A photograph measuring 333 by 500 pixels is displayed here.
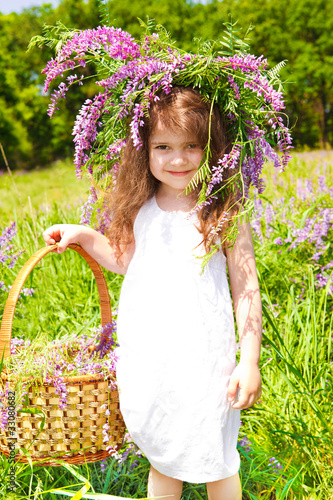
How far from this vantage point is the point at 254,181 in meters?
1.78

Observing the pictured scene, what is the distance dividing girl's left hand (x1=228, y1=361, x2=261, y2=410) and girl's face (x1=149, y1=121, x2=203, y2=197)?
2.29ft

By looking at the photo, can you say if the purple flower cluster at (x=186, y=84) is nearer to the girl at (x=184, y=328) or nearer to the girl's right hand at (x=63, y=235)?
the girl at (x=184, y=328)

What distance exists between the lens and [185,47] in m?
19.0

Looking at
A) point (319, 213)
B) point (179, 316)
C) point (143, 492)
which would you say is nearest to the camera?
point (179, 316)

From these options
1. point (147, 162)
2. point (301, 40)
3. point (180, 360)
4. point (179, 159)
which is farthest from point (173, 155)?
point (301, 40)

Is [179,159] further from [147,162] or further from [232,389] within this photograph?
[232,389]

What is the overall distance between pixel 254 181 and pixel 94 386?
969 millimetres

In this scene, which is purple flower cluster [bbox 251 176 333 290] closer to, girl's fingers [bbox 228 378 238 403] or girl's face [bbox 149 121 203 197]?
girl's face [bbox 149 121 203 197]

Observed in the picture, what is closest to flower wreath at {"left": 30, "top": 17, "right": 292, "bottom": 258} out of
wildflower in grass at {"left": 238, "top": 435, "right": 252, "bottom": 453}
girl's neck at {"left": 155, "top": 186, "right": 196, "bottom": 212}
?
girl's neck at {"left": 155, "top": 186, "right": 196, "bottom": 212}

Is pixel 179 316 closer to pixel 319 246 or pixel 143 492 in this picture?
pixel 143 492

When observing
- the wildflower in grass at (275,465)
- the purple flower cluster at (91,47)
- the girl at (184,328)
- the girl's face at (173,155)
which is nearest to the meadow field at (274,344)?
the wildflower in grass at (275,465)

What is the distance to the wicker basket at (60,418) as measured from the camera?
5.69 feet

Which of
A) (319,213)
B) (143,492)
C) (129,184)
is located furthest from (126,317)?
(319,213)

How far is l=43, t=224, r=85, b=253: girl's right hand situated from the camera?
6.23ft
